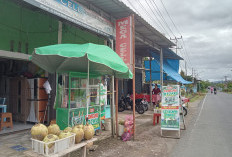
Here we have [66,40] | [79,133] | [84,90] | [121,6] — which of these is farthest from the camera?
[66,40]

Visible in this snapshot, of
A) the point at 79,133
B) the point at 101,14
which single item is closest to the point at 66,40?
the point at 101,14

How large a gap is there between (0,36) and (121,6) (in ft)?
13.0

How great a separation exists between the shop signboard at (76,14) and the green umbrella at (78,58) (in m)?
1.05

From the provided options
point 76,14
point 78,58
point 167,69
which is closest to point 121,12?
point 76,14

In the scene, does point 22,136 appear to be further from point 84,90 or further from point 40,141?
point 40,141

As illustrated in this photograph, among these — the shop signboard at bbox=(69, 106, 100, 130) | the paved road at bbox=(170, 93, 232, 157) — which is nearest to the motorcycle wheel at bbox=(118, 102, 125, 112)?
the paved road at bbox=(170, 93, 232, 157)

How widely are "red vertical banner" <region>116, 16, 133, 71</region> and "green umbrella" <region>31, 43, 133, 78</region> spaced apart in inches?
28.7

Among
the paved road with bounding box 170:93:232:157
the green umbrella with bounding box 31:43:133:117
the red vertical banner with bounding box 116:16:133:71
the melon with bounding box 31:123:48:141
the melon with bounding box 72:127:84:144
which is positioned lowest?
the paved road with bounding box 170:93:232:157

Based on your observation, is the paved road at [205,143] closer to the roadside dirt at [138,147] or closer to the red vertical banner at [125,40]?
the roadside dirt at [138,147]

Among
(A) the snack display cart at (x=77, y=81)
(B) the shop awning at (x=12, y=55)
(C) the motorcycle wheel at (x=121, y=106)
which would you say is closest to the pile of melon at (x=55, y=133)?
(A) the snack display cart at (x=77, y=81)

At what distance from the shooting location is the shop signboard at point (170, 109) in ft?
22.3

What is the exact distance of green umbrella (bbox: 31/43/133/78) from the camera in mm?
3754

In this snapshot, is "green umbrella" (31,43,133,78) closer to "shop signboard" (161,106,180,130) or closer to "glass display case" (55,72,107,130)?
"glass display case" (55,72,107,130)

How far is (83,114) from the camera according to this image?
5598mm
